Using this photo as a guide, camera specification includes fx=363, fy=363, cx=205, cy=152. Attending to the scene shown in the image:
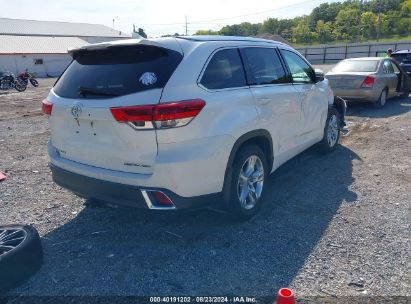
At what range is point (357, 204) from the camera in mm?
4434

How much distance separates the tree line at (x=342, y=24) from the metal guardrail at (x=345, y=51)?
27.0 metres

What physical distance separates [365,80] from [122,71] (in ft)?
29.4

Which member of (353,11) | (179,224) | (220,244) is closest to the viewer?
(220,244)

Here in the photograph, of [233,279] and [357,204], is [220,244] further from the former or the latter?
[357,204]

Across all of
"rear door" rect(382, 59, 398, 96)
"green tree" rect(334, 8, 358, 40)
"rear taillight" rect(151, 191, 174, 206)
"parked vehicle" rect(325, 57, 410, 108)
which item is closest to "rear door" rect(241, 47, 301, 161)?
"rear taillight" rect(151, 191, 174, 206)

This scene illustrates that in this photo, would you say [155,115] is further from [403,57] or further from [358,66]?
[403,57]

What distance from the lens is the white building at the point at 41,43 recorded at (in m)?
38.7

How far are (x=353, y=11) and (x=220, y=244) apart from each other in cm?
10358

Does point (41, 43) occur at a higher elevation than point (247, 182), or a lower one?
higher

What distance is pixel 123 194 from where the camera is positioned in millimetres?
3131

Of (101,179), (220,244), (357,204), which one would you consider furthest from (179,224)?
(357,204)

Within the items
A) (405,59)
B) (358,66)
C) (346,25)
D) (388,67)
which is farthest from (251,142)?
(346,25)

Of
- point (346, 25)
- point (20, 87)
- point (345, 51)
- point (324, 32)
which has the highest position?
point (346, 25)

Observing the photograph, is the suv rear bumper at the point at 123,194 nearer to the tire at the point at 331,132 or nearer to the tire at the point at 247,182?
the tire at the point at 247,182
